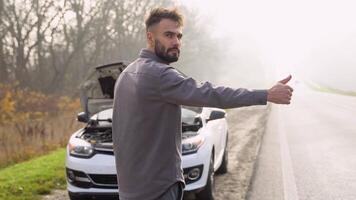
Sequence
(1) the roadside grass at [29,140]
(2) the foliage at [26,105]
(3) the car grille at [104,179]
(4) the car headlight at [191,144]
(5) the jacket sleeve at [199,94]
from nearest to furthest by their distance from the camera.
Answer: (5) the jacket sleeve at [199,94], (3) the car grille at [104,179], (4) the car headlight at [191,144], (1) the roadside grass at [29,140], (2) the foliage at [26,105]

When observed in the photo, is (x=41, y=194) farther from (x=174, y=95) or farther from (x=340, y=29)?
(x=340, y=29)

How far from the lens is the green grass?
6.66 metres

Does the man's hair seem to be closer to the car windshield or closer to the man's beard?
the man's beard

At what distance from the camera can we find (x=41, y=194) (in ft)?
22.2

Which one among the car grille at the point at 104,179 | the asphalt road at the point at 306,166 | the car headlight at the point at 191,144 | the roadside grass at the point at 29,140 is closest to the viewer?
the car grille at the point at 104,179

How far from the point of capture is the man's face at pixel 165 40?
2418 mm

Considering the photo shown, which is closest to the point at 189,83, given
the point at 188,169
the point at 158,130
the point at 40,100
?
the point at 158,130

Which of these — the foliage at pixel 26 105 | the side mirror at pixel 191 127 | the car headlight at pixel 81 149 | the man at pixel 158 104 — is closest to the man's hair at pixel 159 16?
the man at pixel 158 104

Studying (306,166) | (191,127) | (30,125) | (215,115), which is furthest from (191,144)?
(30,125)

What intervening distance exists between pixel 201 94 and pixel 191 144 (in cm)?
381

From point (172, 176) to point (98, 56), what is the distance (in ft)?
90.1

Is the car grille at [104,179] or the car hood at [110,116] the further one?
the car hood at [110,116]

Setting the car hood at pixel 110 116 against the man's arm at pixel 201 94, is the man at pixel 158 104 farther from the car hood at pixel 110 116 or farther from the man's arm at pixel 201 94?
the car hood at pixel 110 116

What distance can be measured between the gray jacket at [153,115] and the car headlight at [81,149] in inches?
143
